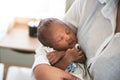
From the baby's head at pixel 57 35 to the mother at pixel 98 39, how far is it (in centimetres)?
5

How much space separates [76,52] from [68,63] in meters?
0.07

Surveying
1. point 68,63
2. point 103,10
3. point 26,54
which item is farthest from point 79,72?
point 26,54

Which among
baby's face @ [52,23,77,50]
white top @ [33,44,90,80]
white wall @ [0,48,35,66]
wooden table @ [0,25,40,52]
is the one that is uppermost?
baby's face @ [52,23,77,50]

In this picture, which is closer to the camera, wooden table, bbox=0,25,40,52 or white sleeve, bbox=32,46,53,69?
white sleeve, bbox=32,46,53,69

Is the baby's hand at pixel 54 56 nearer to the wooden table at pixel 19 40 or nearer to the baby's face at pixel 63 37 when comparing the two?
the baby's face at pixel 63 37

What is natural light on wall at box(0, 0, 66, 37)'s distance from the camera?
2.05 metres

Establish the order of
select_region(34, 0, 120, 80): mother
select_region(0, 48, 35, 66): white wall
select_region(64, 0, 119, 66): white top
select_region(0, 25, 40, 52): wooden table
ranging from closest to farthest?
select_region(34, 0, 120, 80): mother → select_region(64, 0, 119, 66): white top → select_region(0, 25, 40, 52): wooden table → select_region(0, 48, 35, 66): white wall

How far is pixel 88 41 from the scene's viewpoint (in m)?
1.14

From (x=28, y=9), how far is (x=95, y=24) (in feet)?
3.85

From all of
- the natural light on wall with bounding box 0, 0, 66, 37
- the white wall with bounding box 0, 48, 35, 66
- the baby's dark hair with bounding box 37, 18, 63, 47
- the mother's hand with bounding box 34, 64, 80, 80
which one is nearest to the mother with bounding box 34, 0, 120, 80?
Result: the mother's hand with bounding box 34, 64, 80, 80

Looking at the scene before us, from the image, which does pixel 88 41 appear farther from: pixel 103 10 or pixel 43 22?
pixel 43 22

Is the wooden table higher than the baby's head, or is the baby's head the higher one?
the baby's head

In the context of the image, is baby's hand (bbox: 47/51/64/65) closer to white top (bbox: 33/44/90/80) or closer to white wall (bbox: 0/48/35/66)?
white top (bbox: 33/44/90/80)

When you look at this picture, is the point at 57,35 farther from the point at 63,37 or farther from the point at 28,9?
→ the point at 28,9
